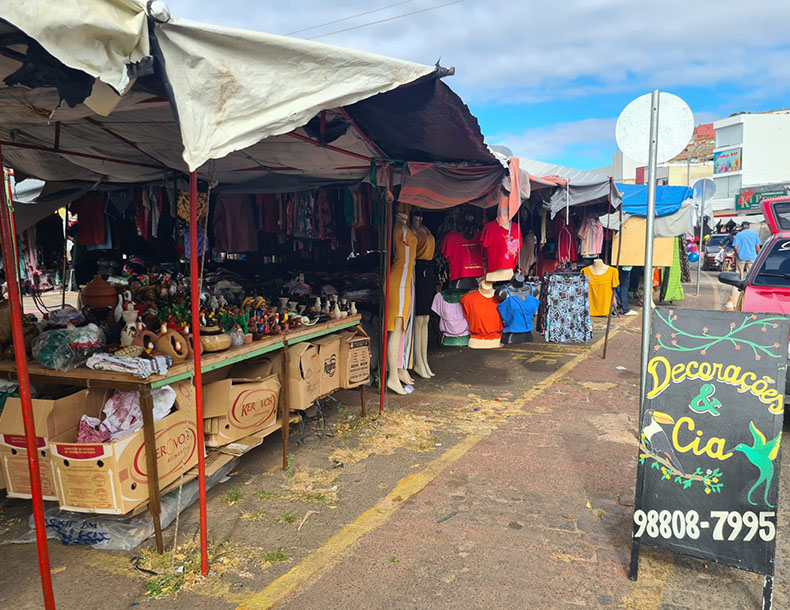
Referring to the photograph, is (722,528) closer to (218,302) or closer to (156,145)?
A: (218,302)

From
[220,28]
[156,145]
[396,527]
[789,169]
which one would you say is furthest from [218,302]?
[789,169]

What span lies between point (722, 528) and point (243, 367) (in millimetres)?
3645

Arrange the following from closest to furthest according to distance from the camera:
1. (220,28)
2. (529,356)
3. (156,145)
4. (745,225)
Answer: (220,28), (156,145), (529,356), (745,225)

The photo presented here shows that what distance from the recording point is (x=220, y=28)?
7.66 feet

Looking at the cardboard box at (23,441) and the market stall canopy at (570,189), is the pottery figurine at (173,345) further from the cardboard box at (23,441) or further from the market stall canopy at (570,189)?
the market stall canopy at (570,189)

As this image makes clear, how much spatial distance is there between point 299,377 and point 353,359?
0.88 m

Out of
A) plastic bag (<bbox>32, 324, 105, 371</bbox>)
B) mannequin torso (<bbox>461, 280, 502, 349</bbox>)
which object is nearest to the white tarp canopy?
plastic bag (<bbox>32, 324, 105, 371</bbox>)

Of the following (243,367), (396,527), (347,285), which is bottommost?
(396,527)

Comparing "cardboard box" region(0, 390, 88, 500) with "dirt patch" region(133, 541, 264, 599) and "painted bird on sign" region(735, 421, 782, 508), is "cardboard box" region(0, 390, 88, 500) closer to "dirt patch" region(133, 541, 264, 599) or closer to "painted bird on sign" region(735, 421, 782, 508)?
"dirt patch" region(133, 541, 264, 599)

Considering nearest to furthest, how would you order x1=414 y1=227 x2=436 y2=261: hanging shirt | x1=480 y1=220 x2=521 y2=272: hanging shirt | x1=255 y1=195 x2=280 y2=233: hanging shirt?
x1=414 y1=227 x2=436 y2=261: hanging shirt < x1=480 y1=220 x2=521 y2=272: hanging shirt < x1=255 y1=195 x2=280 y2=233: hanging shirt

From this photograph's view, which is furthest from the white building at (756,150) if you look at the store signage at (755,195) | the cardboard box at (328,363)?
the cardboard box at (328,363)

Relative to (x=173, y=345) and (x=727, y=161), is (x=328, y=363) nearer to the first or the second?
(x=173, y=345)

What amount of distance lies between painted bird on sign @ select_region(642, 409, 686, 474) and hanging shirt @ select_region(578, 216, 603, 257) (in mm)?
7933

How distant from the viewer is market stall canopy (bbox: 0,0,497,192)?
1.99 metres
